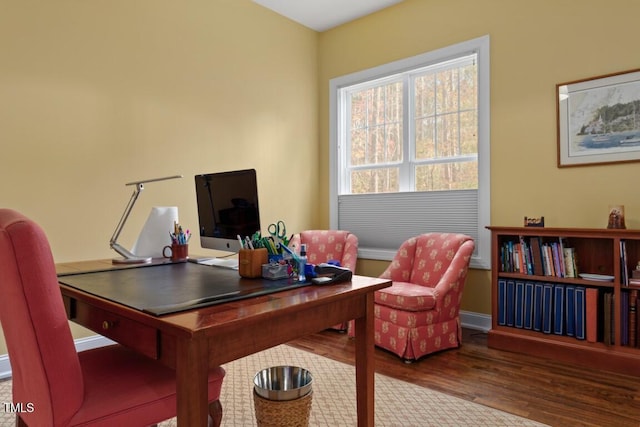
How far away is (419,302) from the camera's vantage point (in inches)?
109

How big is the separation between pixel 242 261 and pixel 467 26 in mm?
3069

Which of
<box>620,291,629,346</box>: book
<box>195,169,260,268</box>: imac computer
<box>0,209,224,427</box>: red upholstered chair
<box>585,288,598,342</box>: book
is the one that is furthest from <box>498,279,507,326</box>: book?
<box>0,209,224,427</box>: red upholstered chair

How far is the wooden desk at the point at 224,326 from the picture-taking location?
0.99 meters

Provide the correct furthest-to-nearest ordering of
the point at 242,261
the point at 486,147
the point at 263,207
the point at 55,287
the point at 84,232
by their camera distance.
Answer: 1. the point at 263,207
2. the point at 486,147
3. the point at 84,232
4. the point at 242,261
5. the point at 55,287

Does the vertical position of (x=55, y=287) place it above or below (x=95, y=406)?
above

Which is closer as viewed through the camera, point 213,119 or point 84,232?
point 84,232

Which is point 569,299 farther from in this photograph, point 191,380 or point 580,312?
point 191,380

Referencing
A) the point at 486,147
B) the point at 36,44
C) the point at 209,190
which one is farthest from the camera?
the point at 486,147

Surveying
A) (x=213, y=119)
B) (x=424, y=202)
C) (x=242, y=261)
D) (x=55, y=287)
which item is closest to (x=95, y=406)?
(x=55, y=287)

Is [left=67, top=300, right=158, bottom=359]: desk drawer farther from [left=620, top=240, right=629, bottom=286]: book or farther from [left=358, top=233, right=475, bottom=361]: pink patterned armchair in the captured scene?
[left=620, top=240, right=629, bottom=286]: book

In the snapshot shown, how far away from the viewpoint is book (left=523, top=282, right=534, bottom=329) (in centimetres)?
287

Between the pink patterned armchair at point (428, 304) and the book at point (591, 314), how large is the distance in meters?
0.78

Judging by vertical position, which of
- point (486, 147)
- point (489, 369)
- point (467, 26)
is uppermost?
point (467, 26)

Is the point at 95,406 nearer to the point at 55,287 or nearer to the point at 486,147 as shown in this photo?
the point at 55,287
